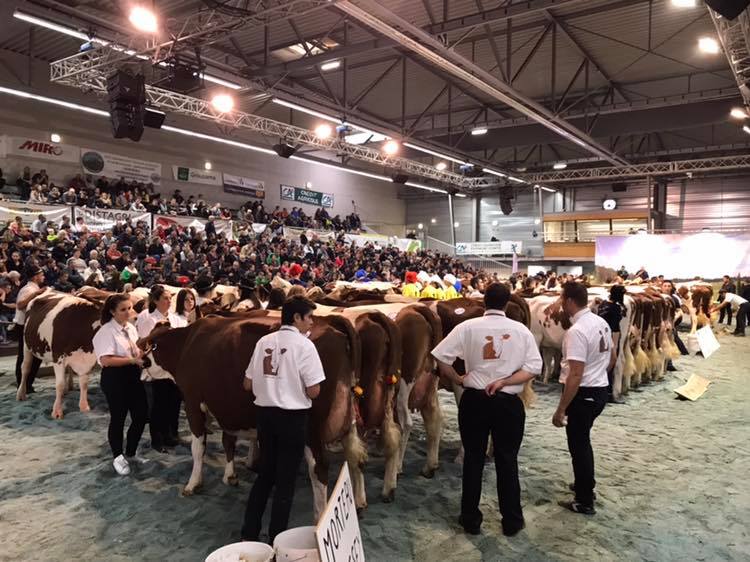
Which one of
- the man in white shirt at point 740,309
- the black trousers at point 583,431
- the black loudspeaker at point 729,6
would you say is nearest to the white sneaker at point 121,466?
the black trousers at point 583,431

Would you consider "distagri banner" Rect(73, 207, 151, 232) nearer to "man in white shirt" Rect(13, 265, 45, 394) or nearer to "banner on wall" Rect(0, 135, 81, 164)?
"banner on wall" Rect(0, 135, 81, 164)

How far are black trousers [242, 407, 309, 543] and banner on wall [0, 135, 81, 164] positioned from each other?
2021 centimetres

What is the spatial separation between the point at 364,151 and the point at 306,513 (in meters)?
19.6

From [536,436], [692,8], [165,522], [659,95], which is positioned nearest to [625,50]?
[692,8]

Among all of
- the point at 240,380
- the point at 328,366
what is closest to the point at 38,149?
the point at 240,380

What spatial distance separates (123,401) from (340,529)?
116 inches

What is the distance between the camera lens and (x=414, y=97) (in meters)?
18.8

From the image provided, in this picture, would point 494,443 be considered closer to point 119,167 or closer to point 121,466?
point 121,466

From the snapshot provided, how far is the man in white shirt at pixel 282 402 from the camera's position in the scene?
10.8ft

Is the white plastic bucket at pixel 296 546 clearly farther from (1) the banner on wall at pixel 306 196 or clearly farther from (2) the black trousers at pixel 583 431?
(1) the banner on wall at pixel 306 196

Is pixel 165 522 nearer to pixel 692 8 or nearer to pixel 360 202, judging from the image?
pixel 692 8

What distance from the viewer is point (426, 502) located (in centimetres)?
425

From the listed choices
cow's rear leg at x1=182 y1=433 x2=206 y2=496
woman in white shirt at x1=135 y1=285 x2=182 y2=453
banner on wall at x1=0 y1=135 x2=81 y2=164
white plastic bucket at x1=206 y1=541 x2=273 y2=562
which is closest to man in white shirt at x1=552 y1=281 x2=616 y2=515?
white plastic bucket at x1=206 y1=541 x2=273 y2=562

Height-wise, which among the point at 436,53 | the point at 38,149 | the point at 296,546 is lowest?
the point at 296,546
